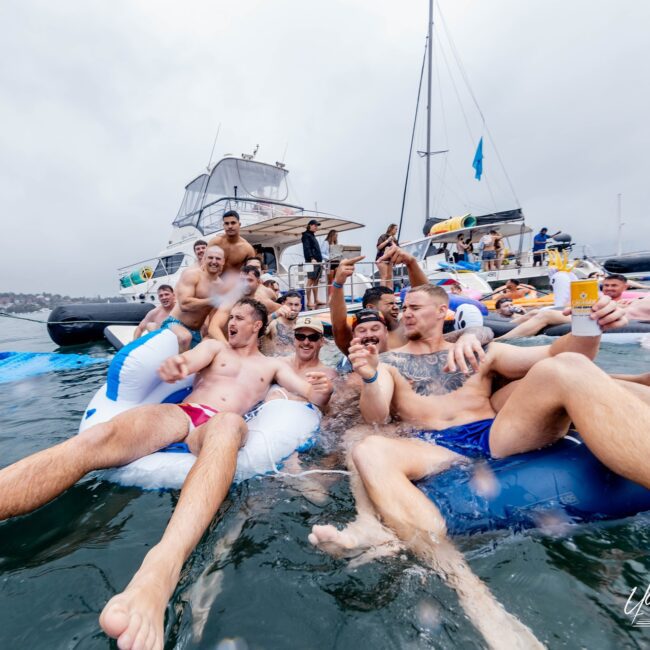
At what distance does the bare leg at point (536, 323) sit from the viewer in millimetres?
6027

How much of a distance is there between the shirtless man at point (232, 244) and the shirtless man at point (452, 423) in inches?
143

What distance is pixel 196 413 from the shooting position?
2.66 m

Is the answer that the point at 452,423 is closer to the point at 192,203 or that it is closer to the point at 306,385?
the point at 306,385

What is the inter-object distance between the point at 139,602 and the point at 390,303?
362cm

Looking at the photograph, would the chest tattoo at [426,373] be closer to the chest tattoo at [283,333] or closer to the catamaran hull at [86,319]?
the chest tattoo at [283,333]

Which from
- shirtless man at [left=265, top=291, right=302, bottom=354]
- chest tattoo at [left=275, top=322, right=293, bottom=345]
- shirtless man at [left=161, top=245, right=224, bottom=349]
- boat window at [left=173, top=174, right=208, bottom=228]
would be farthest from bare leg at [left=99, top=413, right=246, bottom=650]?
boat window at [left=173, top=174, right=208, bottom=228]

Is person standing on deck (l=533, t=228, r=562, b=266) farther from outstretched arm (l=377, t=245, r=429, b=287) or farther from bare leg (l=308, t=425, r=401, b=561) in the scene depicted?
bare leg (l=308, t=425, r=401, b=561)

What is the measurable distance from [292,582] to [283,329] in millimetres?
4193

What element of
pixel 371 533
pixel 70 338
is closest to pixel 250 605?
pixel 371 533

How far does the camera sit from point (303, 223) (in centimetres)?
1110

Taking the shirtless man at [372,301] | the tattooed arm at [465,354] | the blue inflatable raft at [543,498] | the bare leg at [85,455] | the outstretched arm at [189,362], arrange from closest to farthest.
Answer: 1. the blue inflatable raft at [543,498]
2. the bare leg at [85,455]
3. the tattooed arm at [465,354]
4. the outstretched arm at [189,362]
5. the shirtless man at [372,301]

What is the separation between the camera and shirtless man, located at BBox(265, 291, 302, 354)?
5.37 meters

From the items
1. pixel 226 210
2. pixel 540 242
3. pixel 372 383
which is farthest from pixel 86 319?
pixel 540 242

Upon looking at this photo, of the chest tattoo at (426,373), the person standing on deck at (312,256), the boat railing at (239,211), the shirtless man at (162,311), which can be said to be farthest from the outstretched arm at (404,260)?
the boat railing at (239,211)
